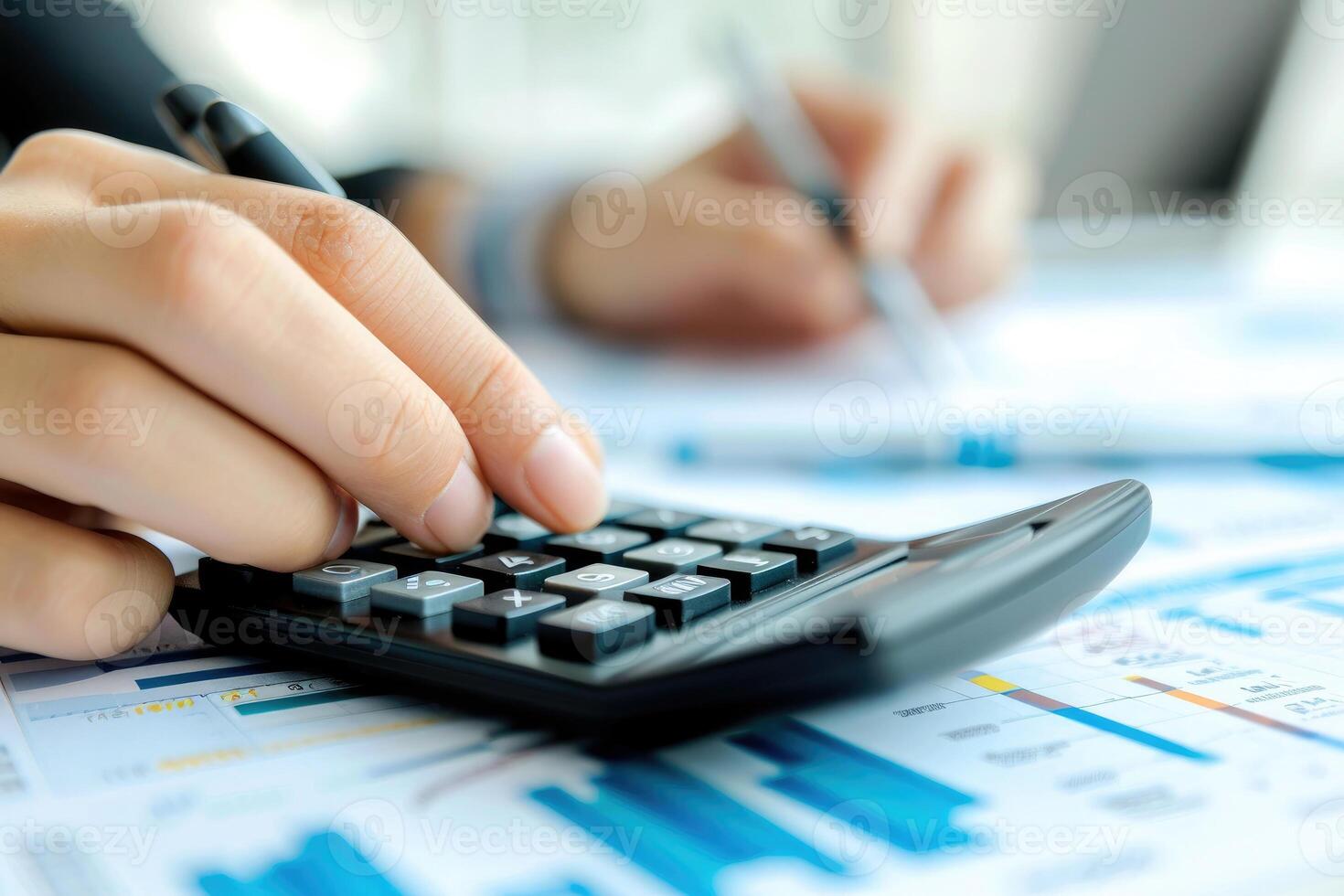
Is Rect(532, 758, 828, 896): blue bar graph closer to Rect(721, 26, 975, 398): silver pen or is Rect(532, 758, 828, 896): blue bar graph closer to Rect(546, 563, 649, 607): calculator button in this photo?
Rect(546, 563, 649, 607): calculator button

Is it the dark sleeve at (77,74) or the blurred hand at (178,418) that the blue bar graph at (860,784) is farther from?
the dark sleeve at (77,74)

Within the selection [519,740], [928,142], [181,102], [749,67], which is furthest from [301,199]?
[928,142]

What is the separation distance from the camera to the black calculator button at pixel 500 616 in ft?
0.82

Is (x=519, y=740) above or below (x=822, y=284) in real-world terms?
below

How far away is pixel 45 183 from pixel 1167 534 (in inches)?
17.9

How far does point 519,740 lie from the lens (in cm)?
24

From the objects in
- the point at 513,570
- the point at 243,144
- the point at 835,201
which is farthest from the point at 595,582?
the point at 835,201

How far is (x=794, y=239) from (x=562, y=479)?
614 mm

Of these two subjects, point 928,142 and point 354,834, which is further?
point 928,142

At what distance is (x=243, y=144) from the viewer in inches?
15.5

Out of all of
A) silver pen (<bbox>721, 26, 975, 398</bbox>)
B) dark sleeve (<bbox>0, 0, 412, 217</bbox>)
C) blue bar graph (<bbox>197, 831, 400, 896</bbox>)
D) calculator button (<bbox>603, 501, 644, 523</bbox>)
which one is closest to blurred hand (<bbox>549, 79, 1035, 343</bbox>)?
silver pen (<bbox>721, 26, 975, 398</bbox>)

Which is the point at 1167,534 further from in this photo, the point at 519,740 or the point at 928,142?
the point at 928,142

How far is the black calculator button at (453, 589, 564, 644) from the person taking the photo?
0.25 m

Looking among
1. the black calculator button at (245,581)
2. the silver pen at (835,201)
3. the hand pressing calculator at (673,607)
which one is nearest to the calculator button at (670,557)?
the hand pressing calculator at (673,607)
